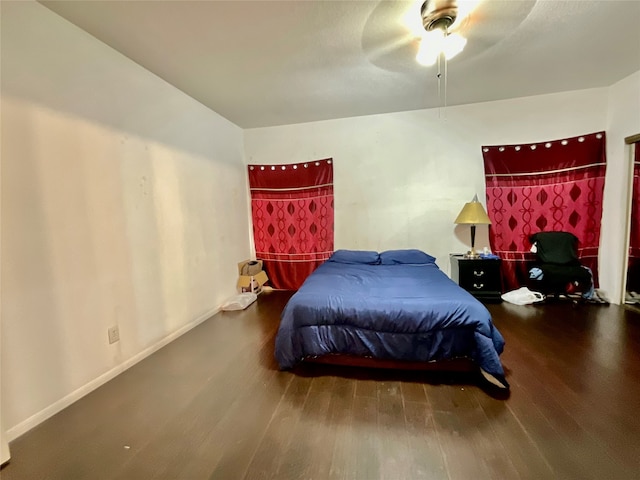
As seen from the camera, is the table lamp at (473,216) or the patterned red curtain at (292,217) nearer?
the table lamp at (473,216)

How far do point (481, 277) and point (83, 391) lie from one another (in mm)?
3731

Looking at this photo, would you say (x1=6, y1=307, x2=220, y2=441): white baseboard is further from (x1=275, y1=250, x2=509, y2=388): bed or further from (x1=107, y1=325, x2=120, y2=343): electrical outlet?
(x1=275, y1=250, x2=509, y2=388): bed

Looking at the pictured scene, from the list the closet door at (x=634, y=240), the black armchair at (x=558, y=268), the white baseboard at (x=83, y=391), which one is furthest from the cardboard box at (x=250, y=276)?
the closet door at (x=634, y=240)

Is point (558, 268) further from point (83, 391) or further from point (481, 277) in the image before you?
point (83, 391)

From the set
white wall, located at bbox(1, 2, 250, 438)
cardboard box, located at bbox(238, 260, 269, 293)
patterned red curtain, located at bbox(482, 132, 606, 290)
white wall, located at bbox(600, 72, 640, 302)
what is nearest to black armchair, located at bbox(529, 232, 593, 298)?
patterned red curtain, located at bbox(482, 132, 606, 290)

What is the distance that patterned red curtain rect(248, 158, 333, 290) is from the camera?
13.0 feet

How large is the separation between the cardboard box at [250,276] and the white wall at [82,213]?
890mm

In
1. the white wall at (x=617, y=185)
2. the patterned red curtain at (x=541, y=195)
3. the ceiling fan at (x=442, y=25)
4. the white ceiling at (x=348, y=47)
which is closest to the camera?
the ceiling fan at (x=442, y=25)

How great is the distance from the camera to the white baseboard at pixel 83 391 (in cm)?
154

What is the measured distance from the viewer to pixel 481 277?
131 inches

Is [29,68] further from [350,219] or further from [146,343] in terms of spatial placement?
[350,219]

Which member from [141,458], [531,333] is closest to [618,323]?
[531,333]

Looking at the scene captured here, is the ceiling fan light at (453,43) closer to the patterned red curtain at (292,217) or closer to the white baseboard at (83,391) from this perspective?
the patterned red curtain at (292,217)

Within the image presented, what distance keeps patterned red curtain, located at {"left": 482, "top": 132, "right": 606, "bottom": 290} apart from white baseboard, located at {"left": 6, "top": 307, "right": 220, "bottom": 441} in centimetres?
376
